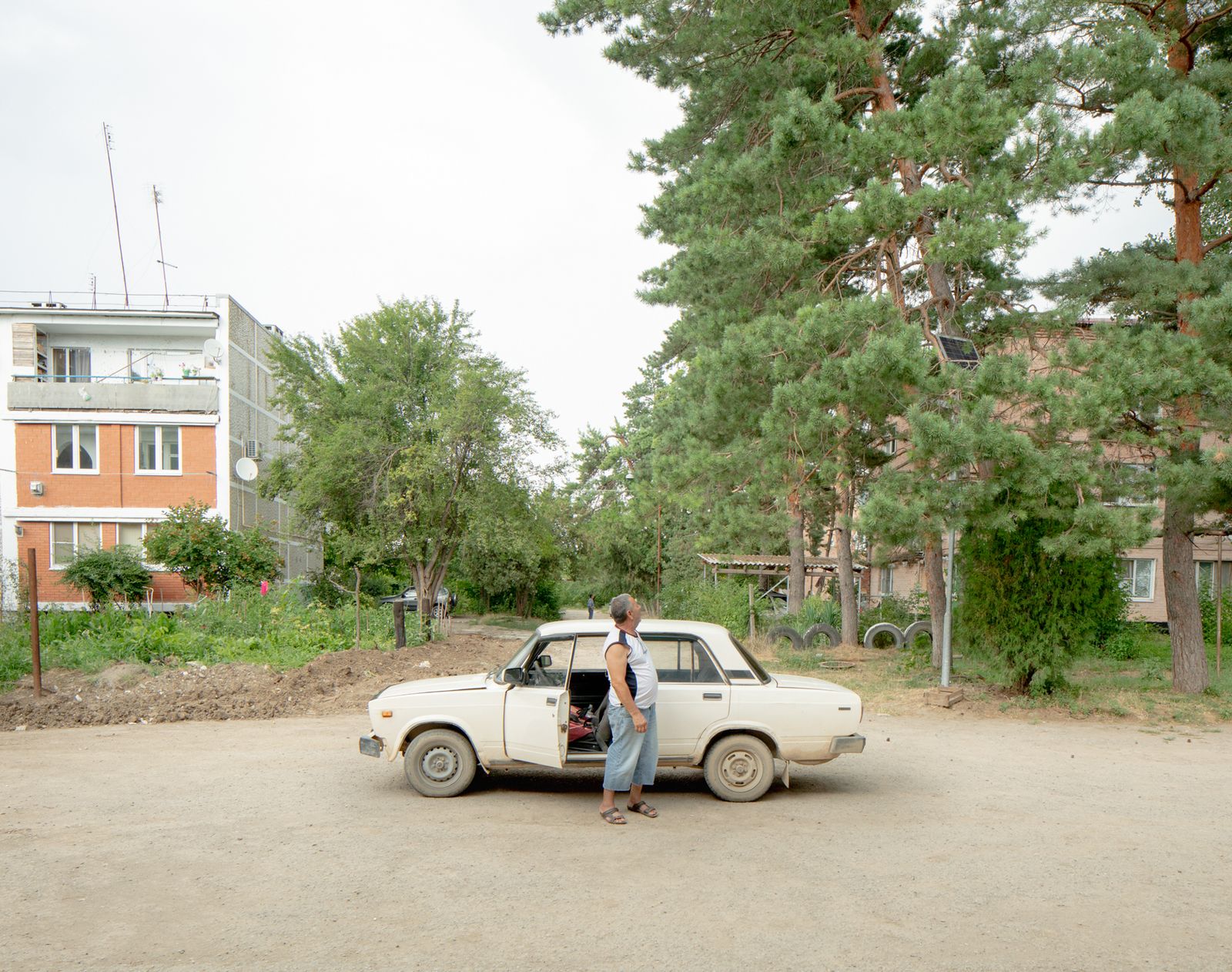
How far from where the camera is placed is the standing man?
7086 millimetres

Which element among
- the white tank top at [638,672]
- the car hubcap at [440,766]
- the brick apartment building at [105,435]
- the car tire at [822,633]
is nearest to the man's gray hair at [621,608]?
the white tank top at [638,672]

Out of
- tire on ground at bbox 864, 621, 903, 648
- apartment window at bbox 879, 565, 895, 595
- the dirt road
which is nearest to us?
the dirt road

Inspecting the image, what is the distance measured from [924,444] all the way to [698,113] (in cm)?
841

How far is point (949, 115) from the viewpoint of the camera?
43.2 ft

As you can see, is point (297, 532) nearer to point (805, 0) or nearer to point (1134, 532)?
point (805, 0)

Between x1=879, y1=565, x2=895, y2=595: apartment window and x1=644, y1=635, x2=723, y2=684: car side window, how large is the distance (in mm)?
35881

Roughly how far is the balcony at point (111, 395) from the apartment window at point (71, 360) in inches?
59.3

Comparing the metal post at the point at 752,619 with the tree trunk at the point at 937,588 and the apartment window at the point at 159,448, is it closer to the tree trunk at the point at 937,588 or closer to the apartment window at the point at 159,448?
the tree trunk at the point at 937,588

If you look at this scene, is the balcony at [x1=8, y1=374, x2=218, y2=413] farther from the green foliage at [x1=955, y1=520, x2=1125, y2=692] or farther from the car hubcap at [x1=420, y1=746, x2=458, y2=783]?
the car hubcap at [x1=420, y1=746, x2=458, y2=783]

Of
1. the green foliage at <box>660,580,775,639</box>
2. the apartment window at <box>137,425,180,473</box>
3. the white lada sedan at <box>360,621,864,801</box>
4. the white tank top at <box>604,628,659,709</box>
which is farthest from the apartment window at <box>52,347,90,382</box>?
the white tank top at <box>604,628,659,709</box>

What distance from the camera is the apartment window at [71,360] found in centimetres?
3494


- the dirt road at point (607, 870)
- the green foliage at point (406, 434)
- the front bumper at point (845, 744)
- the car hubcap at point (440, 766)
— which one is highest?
the green foliage at point (406, 434)

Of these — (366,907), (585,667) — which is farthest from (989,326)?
(366,907)

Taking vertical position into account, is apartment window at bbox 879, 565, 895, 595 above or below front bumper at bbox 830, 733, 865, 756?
below
